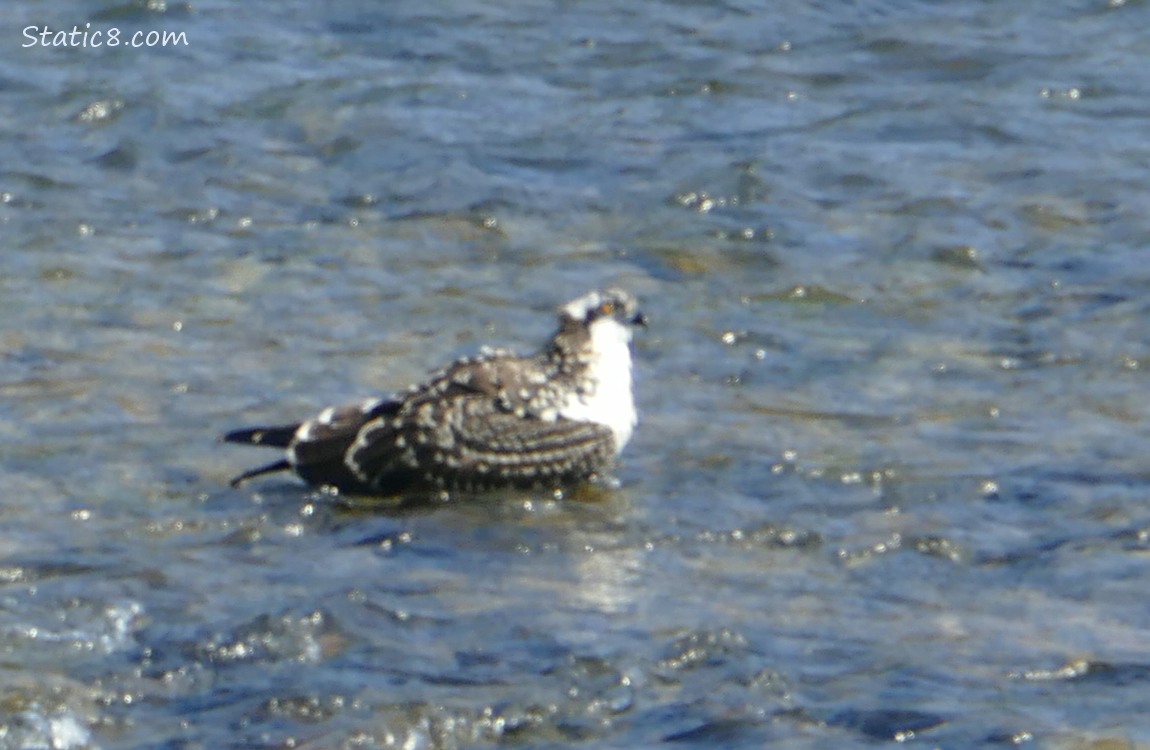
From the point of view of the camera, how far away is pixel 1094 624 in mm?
7398

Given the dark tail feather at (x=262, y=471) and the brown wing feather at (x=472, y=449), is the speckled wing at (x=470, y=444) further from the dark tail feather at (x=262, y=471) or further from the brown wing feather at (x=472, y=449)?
the dark tail feather at (x=262, y=471)

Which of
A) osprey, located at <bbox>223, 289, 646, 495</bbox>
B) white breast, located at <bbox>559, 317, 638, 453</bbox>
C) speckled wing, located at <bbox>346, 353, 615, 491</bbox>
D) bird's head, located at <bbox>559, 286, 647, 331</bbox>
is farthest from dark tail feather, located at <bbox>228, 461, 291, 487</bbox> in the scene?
bird's head, located at <bbox>559, 286, 647, 331</bbox>

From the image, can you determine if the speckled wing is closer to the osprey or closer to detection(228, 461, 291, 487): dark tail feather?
the osprey

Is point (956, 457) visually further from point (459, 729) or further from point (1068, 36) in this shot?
point (1068, 36)

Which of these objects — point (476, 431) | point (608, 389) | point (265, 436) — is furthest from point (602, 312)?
point (265, 436)

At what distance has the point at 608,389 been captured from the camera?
9203mm

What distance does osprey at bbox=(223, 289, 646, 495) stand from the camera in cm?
887

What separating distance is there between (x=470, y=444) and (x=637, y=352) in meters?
1.67

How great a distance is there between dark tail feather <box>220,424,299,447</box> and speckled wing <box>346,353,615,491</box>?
25cm

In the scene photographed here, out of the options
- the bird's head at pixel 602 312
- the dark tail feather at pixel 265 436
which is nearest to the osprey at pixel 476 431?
the dark tail feather at pixel 265 436

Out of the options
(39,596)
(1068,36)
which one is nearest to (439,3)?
(1068,36)

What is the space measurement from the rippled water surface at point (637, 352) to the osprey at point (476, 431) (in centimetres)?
15

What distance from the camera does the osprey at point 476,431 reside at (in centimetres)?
887

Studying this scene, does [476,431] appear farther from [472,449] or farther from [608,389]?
[608,389]
